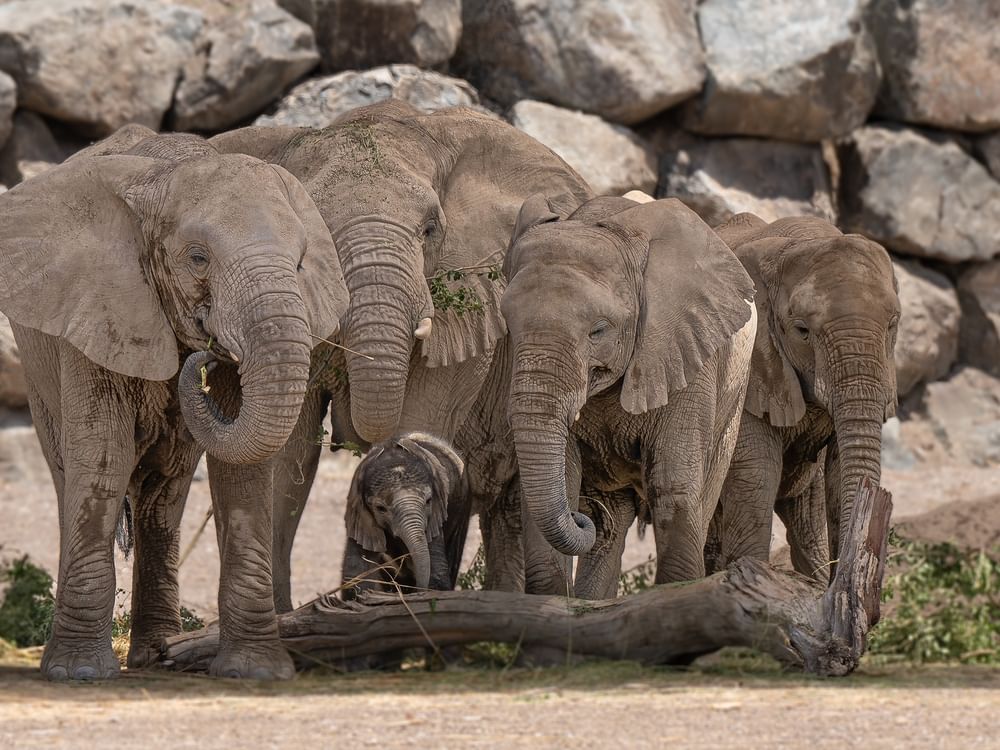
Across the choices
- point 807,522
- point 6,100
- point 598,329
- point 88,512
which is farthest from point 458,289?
point 6,100

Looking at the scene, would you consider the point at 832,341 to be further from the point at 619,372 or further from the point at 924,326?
the point at 924,326

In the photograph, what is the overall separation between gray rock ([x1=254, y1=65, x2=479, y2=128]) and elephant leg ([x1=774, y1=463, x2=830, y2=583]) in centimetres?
581

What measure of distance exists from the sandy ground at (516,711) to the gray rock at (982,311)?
955 centimetres

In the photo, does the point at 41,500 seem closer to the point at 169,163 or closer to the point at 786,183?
the point at 786,183

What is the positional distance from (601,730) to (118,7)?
34.9 ft

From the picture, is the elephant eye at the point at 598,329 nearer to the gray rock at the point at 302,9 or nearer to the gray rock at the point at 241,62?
the gray rock at the point at 241,62

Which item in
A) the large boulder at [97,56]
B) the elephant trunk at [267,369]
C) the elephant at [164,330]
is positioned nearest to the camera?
the elephant trunk at [267,369]

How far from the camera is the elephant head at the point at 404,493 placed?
8.50 metres

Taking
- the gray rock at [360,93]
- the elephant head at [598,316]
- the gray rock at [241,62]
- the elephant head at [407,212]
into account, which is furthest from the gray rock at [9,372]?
the elephant head at [598,316]

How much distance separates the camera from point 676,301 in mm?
8289

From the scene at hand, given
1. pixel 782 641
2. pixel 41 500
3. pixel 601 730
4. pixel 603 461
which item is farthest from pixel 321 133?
pixel 41 500

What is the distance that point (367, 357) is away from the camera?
7.71 m

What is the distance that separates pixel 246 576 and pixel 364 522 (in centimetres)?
115

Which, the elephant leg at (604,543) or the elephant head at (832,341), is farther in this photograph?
the elephant leg at (604,543)
